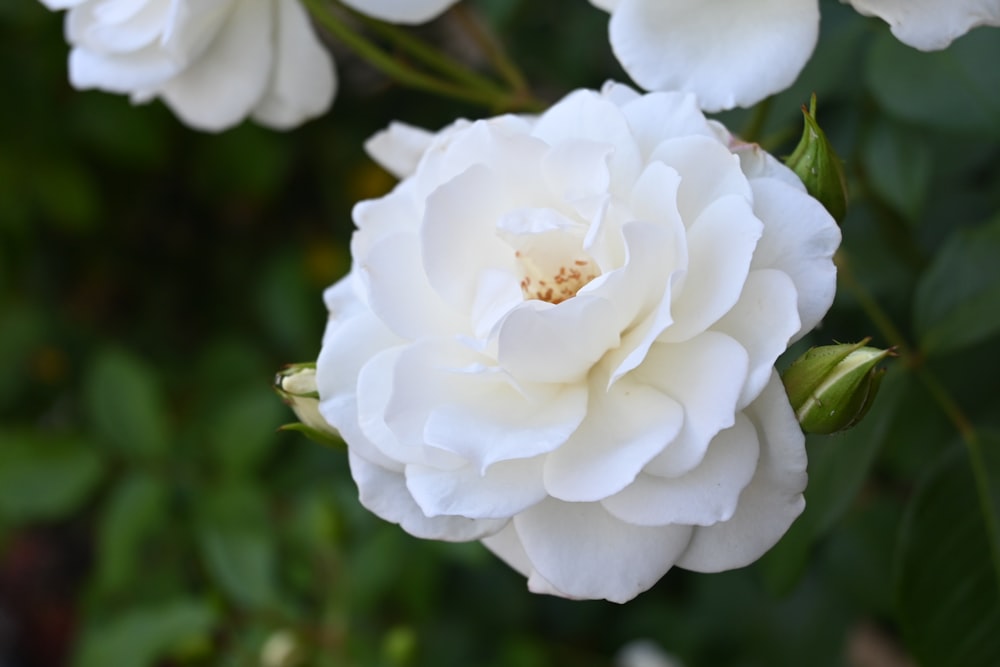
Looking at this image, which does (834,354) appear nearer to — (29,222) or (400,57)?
(400,57)

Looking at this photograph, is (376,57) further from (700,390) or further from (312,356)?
(312,356)

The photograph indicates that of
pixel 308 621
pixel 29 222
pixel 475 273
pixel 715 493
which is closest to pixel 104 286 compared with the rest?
pixel 29 222

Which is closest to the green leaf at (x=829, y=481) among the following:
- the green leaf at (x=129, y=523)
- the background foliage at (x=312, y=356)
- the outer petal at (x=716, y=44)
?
the background foliage at (x=312, y=356)

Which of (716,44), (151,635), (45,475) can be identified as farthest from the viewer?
(45,475)

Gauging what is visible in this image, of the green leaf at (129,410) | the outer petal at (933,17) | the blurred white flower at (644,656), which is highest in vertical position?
the outer petal at (933,17)

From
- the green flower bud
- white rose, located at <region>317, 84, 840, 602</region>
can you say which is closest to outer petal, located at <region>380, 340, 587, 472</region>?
white rose, located at <region>317, 84, 840, 602</region>

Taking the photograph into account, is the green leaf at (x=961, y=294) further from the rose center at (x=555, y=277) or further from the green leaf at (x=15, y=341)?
the green leaf at (x=15, y=341)

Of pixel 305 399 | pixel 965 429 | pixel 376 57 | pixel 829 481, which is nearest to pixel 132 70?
pixel 376 57
